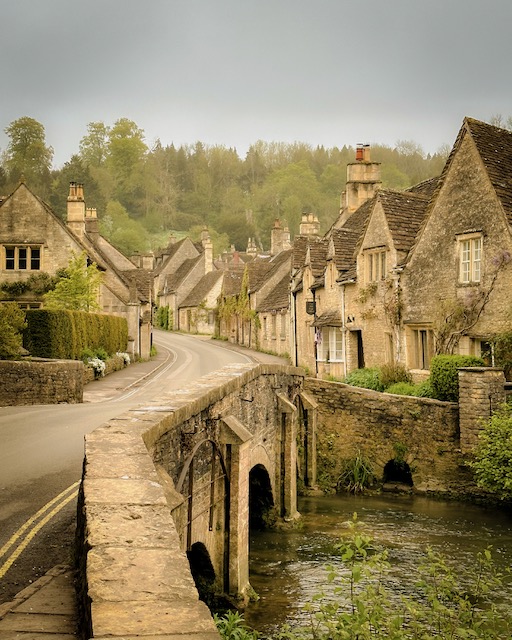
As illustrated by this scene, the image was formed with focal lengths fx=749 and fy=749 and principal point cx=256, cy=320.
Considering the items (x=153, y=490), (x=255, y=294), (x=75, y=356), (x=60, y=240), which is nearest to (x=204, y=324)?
(x=255, y=294)

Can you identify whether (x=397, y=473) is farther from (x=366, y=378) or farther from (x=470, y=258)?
(x=470, y=258)

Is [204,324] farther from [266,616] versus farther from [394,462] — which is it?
[266,616]

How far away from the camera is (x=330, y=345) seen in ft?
109

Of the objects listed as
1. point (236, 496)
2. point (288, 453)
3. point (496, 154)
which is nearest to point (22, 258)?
point (288, 453)

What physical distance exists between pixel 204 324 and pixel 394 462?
53.6 metres

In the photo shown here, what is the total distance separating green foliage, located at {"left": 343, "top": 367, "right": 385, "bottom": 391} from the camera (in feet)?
89.6

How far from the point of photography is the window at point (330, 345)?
32.6 meters

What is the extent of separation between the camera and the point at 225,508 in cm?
1355

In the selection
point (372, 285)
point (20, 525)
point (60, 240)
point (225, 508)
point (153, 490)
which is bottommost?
point (225, 508)

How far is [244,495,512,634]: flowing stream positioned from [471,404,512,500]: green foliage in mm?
910

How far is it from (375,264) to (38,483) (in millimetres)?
19795

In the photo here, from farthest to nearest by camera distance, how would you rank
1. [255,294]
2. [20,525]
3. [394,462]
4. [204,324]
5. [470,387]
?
1. [204,324]
2. [255,294]
3. [394,462]
4. [470,387]
5. [20,525]

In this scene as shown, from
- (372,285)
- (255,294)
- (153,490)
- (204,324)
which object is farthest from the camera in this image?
(204,324)

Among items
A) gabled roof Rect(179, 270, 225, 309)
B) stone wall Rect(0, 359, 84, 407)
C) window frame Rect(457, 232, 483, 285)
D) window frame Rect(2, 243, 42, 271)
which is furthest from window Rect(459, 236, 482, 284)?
gabled roof Rect(179, 270, 225, 309)
